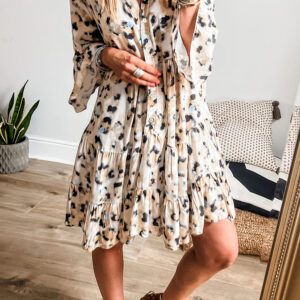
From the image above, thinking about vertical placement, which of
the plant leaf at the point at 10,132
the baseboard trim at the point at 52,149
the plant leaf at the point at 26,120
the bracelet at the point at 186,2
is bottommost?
the baseboard trim at the point at 52,149

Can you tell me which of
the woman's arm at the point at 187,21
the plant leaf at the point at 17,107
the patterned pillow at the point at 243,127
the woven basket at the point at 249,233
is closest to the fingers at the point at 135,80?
the woman's arm at the point at 187,21

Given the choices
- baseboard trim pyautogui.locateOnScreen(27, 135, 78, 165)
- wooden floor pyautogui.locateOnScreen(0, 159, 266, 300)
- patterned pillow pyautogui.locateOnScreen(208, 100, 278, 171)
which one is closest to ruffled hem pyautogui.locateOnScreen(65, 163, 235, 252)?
wooden floor pyautogui.locateOnScreen(0, 159, 266, 300)

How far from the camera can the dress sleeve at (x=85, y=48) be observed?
100 centimetres

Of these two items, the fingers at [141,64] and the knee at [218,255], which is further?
the knee at [218,255]

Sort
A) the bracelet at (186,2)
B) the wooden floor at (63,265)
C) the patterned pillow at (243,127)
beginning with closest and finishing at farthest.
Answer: the bracelet at (186,2) → the wooden floor at (63,265) → the patterned pillow at (243,127)

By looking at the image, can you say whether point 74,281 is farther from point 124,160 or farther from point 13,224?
point 124,160

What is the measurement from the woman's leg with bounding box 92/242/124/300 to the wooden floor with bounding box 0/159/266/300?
297mm

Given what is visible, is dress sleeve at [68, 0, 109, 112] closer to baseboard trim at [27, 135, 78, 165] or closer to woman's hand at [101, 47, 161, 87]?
woman's hand at [101, 47, 161, 87]

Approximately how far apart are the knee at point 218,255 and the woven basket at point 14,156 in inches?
61.7

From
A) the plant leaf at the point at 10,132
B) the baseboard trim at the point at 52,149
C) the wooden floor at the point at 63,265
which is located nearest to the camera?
the wooden floor at the point at 63,265

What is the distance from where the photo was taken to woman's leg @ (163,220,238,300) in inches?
39.5

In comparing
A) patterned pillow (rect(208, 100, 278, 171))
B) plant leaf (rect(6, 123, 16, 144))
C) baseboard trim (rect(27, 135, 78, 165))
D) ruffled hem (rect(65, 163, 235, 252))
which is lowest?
baseboard trim (rect(27, 135, 78, 165))

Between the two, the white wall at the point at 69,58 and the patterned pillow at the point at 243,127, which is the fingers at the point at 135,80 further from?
the white wall at the point at 69,58

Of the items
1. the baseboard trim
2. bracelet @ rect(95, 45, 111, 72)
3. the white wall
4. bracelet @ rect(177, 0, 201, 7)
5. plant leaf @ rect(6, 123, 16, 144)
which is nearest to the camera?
bracelet @ rect(177, 0, 201, 7)
